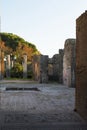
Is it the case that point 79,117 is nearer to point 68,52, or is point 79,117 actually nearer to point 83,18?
point 83,18

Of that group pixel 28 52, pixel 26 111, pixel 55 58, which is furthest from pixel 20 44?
pixel 26 111

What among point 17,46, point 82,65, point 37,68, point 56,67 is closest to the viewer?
point 82,65

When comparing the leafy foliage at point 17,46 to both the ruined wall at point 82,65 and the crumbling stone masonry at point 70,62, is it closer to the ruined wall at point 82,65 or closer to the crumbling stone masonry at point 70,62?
the crumbling stone masonry at point 70,62

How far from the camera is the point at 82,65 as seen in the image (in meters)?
8.24

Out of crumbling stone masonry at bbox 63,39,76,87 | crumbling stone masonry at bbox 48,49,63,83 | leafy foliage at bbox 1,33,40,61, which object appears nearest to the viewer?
crumbling stone masonry at bbox 63,39,76,87

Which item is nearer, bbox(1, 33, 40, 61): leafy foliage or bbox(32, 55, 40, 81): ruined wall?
bbox(32, 55, 40, 81): ruined wall

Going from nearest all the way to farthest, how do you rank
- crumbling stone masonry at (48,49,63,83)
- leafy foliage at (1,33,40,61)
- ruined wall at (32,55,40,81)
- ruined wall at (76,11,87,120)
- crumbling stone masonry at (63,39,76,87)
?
ruined wall at (76,11,87,120), crumbling stone masonry at (63,39,76,87), crumbling stone masonry at (48,49,63,83), ruined wall at (32,55,40,81), leafy foliage at (1,33,40,61)

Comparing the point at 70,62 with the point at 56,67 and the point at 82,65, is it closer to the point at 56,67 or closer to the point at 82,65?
the point at 56,67

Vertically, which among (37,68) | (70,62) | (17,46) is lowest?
(37,68)

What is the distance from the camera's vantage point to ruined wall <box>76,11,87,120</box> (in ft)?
26.1

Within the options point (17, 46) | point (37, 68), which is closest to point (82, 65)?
point (37, 68)

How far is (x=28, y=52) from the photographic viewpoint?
4416 cm

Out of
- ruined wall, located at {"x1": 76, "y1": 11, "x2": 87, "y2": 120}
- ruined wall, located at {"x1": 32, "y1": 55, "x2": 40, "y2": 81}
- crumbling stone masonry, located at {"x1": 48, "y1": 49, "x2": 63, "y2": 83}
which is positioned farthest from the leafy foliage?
ruined wall, located at {"x1": 76, "y1": 11, "x2": 87, "y2": 120}

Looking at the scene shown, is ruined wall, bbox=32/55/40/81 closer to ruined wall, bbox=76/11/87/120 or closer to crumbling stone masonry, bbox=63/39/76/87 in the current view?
crumbling stone masonry, bbox=63/39/76/87
